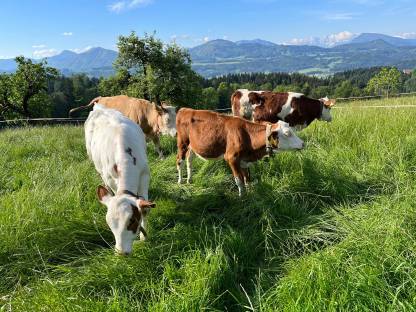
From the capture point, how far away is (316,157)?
7.34 meters

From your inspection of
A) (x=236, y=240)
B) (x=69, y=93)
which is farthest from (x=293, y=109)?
(x=69, y=93)

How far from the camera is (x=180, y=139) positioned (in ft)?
26.0

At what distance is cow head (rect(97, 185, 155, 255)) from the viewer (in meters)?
4.23

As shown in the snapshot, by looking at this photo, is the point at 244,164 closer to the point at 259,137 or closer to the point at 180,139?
the point at 259,137

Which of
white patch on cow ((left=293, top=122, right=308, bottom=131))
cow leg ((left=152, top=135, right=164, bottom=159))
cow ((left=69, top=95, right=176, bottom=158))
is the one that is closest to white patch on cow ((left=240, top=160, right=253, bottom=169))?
cow ((left=69, top=95, right=176, bottom=158))

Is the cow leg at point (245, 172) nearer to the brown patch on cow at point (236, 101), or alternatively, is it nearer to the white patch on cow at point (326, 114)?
the brown patch on cow at point (236, 101)

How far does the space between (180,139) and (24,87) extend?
135ft

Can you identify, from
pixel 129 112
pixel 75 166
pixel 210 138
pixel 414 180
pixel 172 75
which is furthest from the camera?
pixel 172 75

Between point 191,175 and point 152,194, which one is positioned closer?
point 152,194

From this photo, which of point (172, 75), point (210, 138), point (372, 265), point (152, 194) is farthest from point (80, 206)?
point (172, 75)

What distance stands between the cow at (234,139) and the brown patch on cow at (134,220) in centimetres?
248

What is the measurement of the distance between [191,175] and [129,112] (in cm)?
399

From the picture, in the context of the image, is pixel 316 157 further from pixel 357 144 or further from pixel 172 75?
pixel 172 75

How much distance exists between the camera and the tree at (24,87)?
42.9 meters
